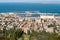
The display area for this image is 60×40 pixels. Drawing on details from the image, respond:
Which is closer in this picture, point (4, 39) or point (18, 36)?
point (4, 39)

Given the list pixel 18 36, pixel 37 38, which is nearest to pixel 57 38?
pixel 37 38

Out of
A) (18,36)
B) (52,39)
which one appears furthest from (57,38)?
(18,36)

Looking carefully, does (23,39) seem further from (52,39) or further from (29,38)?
(52,39)

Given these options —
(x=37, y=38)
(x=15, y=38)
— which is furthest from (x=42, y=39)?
(x=15, y=38)

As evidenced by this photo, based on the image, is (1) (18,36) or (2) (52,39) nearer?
(2) (52,39)

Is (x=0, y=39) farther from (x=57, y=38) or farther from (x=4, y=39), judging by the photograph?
(x=57, y=38)

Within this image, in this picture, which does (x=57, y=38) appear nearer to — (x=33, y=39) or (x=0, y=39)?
(x=33, y=39)
